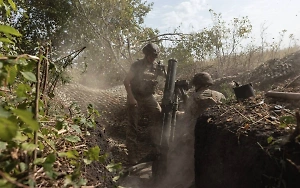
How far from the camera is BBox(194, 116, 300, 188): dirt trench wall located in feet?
5.94

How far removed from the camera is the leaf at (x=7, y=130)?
0.73 meters

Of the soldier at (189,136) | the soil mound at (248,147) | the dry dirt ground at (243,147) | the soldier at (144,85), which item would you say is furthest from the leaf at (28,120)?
the soldier at (144,85)

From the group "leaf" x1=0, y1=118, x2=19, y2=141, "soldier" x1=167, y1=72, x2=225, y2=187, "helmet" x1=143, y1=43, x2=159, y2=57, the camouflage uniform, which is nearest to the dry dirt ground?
"soldier" x1=167, y1=72, x2=225, y2=187

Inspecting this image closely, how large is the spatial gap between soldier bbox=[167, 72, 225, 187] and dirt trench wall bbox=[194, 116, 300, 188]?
1280 millimetres

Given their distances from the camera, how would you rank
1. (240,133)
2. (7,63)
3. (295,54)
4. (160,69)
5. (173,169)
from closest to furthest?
(7,63) → (240,133) → (173,169) → (160,69) → (295,54)

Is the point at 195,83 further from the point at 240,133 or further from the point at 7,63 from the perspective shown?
the point at 7,63

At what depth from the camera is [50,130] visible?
1.52 m

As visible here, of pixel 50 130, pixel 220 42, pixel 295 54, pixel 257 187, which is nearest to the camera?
pixel 50 130

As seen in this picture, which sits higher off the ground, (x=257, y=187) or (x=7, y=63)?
(x=7, y=63)

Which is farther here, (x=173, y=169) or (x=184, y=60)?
(x=184, y=60)

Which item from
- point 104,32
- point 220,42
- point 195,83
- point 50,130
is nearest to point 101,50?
point 104,32

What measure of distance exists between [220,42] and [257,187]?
9358 mm

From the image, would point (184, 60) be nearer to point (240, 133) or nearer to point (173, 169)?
point (173, 169)

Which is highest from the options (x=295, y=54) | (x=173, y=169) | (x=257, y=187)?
(x=295, y=54)
